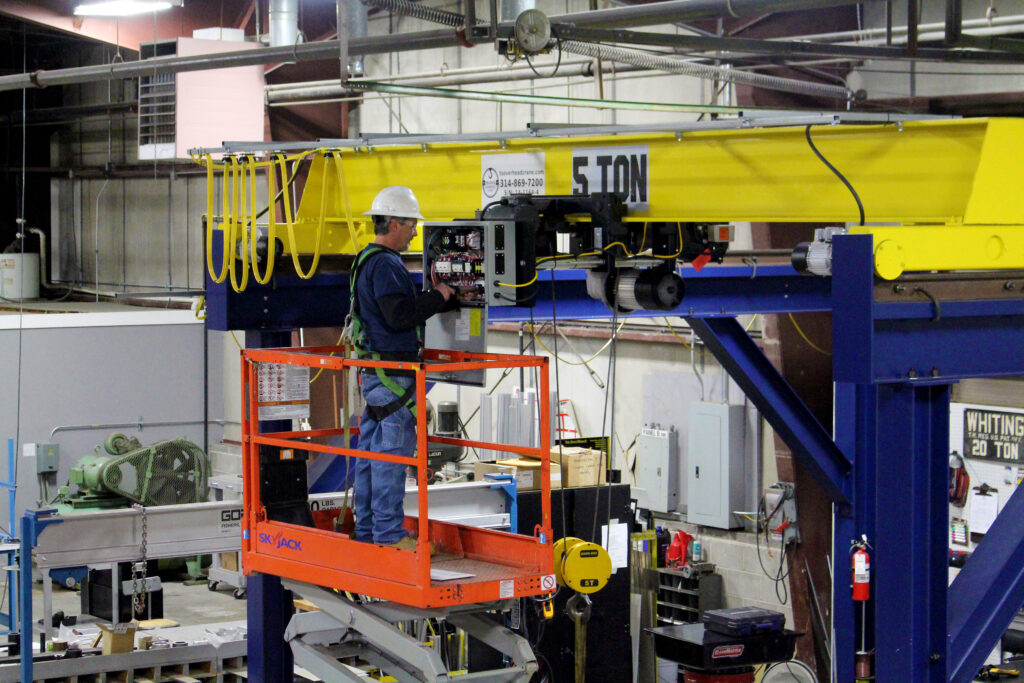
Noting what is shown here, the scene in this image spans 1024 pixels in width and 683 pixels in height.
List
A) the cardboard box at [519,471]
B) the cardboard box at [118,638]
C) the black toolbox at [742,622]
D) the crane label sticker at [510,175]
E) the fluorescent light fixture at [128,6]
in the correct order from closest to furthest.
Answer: the crane label sticker at [510,175] < the cardboard box at [118,638] < the black toolbox at [742,622] < the cardboard box at [519,471] < the fluorescent light fixture at [128,6]

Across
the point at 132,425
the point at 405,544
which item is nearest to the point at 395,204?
the point at 405,544

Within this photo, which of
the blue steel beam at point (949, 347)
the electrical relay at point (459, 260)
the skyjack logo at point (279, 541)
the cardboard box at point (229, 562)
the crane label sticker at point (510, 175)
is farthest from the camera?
the cardboard box at point (229, 562)

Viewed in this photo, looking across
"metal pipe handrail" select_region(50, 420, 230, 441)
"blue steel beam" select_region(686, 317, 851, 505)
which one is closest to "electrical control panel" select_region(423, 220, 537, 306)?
"blue steel beam" select_region(686, 317, 851, 505)

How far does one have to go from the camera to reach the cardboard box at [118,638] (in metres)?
10.0

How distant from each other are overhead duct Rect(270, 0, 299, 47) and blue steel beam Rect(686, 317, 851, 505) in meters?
7.10

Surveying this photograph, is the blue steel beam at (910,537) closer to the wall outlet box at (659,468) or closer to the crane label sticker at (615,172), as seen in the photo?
the crane label sticker at (615,172)

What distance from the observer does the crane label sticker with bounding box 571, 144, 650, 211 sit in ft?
22.4

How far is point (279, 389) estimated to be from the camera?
8125mm

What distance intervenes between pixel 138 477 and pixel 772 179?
11.3 meters

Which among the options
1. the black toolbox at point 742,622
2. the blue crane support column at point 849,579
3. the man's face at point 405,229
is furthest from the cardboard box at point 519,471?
A: the man's face at point 405,229

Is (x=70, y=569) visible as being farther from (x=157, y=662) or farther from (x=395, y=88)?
(x=395, y=88)

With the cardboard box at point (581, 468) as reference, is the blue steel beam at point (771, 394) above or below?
above

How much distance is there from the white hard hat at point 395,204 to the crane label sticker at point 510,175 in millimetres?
681

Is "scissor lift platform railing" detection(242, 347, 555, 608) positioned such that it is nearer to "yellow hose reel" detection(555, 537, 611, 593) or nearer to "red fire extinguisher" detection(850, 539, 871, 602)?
"yellow hose reel" detection(555, 537, 611, 593)
